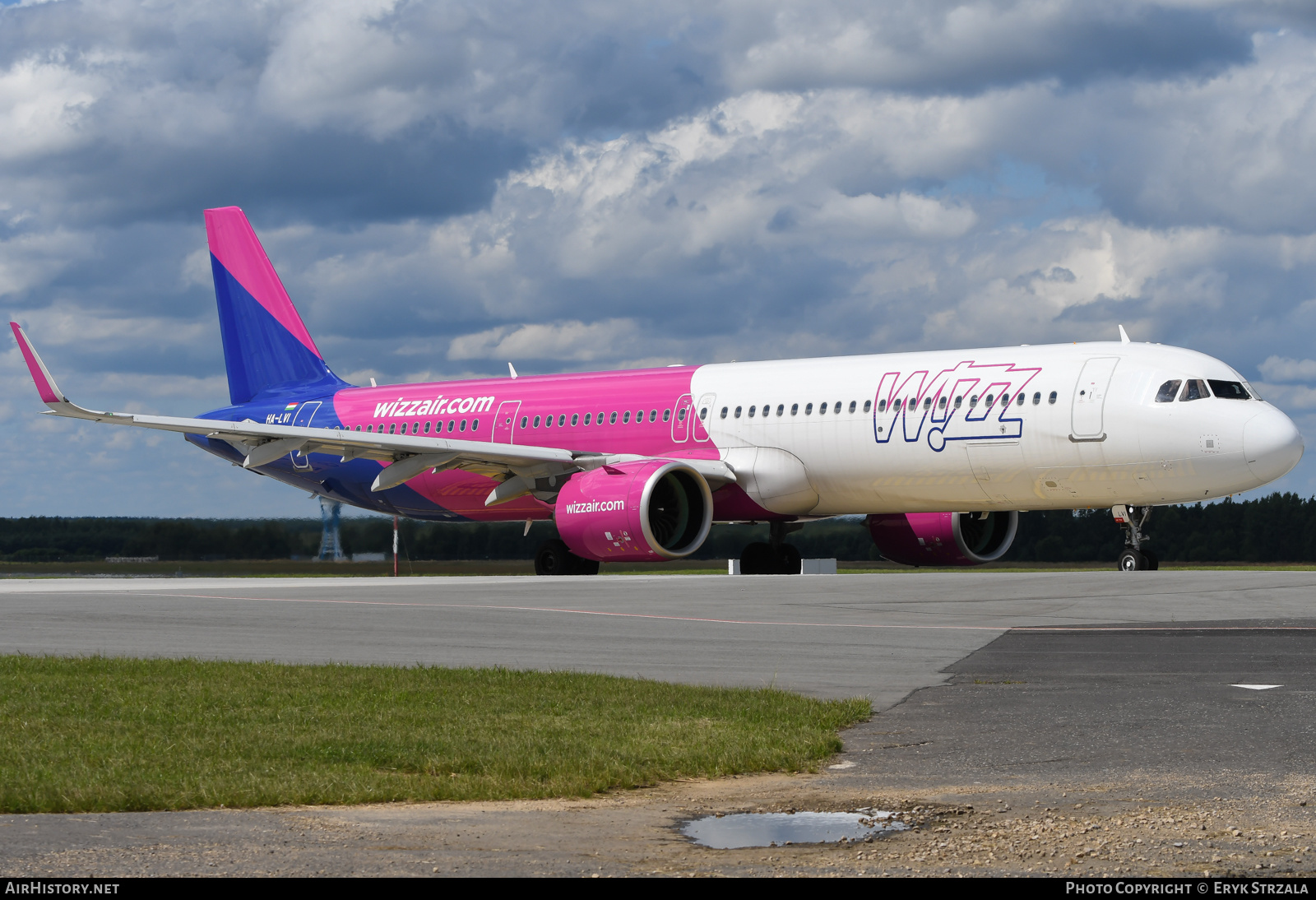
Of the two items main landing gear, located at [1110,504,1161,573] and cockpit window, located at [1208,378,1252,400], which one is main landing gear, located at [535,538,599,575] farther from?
cockpit window, located at [1208,378,1252,400]

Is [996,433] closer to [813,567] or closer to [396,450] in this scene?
[813,567]

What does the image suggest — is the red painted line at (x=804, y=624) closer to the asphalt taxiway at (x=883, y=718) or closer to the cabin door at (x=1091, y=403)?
the asphalt taxiway at (x=883, y=718)

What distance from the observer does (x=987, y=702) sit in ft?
30.5

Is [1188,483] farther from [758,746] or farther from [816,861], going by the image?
[816,861]

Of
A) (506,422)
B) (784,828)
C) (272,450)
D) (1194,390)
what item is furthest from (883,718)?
(506,422)

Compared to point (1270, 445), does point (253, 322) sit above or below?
above

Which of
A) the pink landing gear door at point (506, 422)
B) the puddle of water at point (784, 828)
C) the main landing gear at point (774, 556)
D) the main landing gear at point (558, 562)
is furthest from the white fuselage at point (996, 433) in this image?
the puddle of water at point (784, 828)

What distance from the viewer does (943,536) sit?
2786 cm

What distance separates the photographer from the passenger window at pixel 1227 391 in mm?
23172

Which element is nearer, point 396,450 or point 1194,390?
point 1194,390

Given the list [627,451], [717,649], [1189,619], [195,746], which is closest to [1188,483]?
[1189,619]

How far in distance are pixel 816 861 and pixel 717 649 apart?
7737 millimetres

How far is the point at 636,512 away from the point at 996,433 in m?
5.97

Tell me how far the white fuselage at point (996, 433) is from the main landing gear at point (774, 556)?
2227mm
